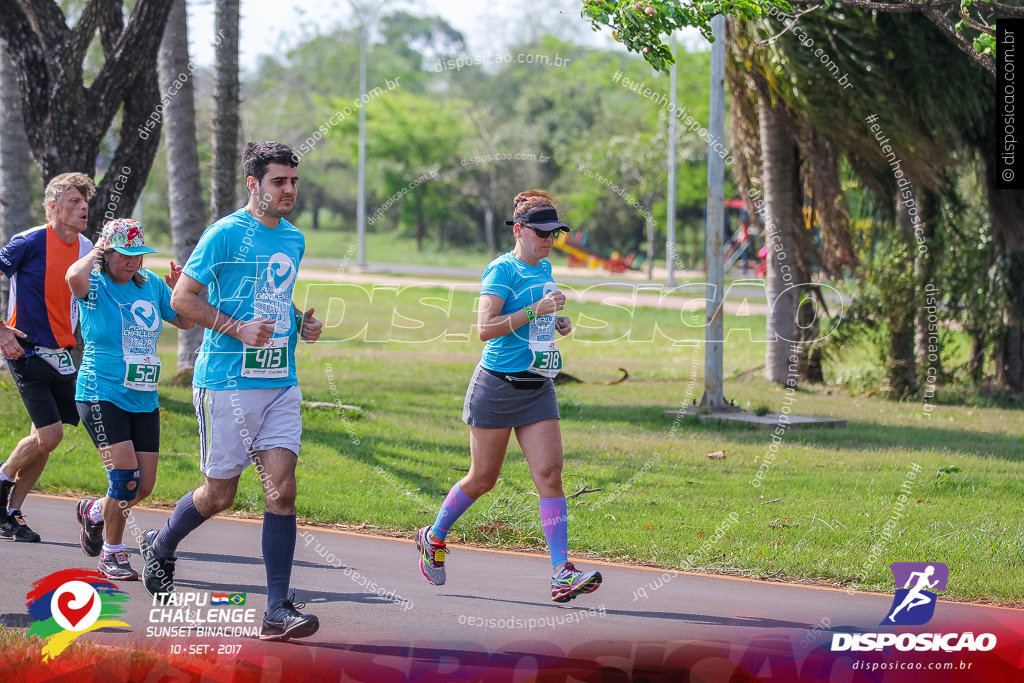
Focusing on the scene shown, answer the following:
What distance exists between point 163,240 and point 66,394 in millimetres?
46462

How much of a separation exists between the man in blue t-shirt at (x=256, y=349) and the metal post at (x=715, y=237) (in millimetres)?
7802

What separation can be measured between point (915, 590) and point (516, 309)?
2.61 m

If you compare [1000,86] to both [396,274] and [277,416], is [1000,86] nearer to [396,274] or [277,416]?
[277,416]

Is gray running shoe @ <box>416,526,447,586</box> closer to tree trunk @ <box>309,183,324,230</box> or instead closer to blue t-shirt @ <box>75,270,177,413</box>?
blue t-shirt @ <box>75,270,177,413</box>

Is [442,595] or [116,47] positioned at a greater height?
[116,47]

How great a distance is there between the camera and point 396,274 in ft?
109

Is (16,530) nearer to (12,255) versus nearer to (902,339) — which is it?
(12,255)

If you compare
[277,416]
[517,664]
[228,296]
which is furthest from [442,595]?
[228,296]

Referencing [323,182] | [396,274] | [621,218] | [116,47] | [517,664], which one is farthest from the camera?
[323,182]

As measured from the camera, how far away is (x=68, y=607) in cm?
513

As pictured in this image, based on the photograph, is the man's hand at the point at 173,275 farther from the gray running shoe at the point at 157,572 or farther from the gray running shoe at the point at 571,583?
the gray running shoe at the point at 571,583

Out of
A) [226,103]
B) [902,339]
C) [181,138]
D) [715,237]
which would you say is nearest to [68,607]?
[226,103]

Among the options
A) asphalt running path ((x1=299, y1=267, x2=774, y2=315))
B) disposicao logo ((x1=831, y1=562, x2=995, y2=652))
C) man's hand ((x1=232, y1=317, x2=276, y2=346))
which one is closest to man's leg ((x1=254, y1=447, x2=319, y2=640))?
man's hand ((x1=232, y1=317, x2=276, y2=346))

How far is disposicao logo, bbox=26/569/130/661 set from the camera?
489cm
